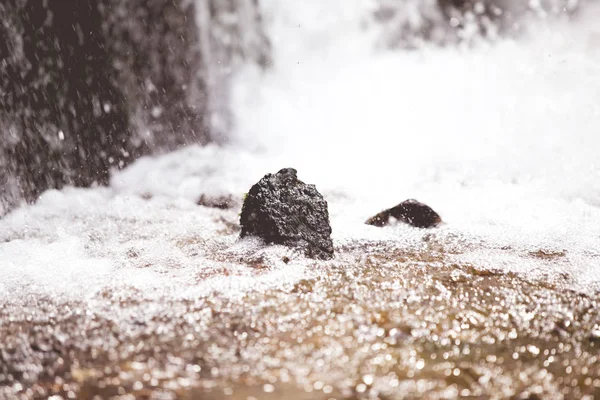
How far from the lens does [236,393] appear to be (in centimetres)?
172

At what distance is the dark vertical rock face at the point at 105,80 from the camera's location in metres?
7.72

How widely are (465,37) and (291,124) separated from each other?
635 cm

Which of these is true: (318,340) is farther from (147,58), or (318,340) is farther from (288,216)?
(147,58)

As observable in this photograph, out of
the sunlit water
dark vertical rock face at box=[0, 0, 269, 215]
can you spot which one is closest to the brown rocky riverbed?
the sunlit water

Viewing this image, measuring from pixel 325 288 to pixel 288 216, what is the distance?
41.1 inches

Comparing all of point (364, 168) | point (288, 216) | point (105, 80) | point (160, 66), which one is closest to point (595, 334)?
point (288, 216)

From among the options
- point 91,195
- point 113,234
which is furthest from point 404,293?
point 91,195

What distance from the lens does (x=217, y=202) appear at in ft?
19.5

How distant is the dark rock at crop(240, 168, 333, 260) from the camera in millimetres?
3513

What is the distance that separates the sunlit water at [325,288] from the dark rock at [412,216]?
0.16 m

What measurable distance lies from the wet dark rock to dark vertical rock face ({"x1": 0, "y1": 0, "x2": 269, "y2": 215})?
3319 mm

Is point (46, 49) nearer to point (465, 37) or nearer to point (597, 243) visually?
point (597, 243)

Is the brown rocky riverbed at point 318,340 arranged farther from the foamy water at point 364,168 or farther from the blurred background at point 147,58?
the blurred background at point 147,58

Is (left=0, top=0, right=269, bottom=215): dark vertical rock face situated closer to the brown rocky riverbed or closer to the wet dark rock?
the wet dark rock
